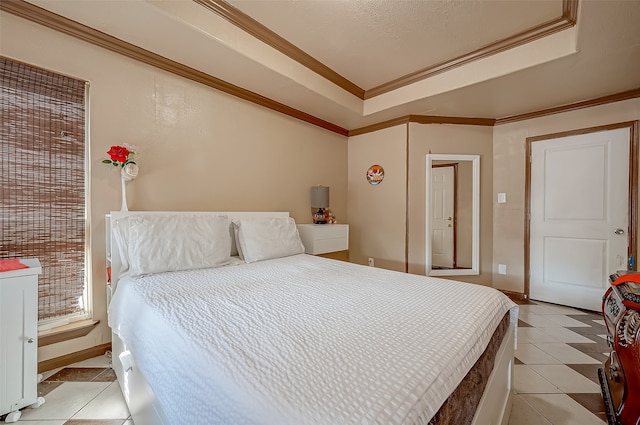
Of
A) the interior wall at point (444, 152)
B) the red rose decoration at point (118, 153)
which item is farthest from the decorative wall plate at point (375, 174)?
the red rose decoration at point (118, 153)

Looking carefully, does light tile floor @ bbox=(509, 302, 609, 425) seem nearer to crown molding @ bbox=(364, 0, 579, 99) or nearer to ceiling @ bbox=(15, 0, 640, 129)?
ceiling @ bbox=(15, 0, 640, 129)

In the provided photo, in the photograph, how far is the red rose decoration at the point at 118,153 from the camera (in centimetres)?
186

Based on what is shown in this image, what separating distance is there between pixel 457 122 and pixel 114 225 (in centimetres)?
389

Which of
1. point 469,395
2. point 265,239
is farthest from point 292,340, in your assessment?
point 265,239

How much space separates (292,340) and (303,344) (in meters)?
0.05

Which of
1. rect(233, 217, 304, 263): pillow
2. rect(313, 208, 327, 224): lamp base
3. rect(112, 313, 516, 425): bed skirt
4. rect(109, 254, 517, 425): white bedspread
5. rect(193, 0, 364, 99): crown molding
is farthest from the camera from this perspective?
rect(313, 208, 327, 224): lamp base

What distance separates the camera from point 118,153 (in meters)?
1.87

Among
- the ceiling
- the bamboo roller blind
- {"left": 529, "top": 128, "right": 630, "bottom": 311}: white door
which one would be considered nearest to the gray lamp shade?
the ceiling

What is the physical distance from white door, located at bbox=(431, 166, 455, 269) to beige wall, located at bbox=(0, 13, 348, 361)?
223 cm

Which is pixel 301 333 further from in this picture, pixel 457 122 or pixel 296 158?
pixel 457 122

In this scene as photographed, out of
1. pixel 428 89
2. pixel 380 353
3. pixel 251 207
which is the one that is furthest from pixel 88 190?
pixel 428 89

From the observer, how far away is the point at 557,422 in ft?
4.61

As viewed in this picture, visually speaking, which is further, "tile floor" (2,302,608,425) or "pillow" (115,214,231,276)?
"pillow" (115,214,231,276)

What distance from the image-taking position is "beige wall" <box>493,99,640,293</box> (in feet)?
10.9
